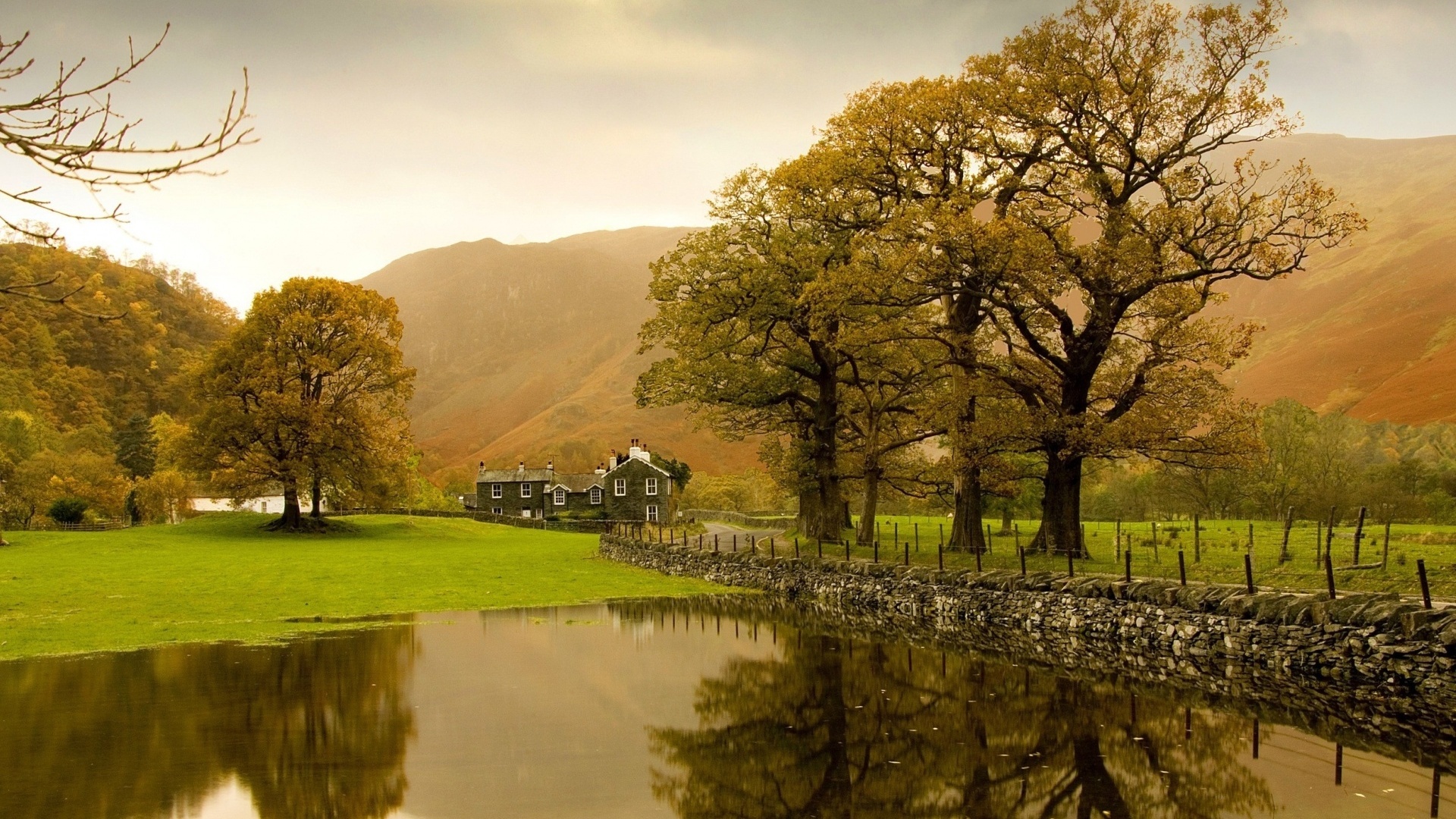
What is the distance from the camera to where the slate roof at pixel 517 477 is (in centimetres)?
10788

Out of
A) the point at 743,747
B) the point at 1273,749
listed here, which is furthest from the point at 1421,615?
the point at 743,747

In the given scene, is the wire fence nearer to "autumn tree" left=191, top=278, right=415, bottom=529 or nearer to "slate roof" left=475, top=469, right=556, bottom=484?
"autumn tree" left=191, top=278, right=415, bottom=529

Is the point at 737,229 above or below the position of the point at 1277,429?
above

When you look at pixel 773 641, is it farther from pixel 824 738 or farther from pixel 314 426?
pixel 314 426

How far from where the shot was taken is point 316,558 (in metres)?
50.1

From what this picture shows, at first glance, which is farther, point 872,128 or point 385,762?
point 872,128

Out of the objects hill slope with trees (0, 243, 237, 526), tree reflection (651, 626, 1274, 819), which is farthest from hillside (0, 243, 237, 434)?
tree reflection (651, 626, 1274, 819)

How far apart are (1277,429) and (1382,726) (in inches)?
2375

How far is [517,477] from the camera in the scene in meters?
109

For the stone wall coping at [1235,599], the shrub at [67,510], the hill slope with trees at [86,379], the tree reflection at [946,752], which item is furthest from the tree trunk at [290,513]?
the tree reflection at [946,752]

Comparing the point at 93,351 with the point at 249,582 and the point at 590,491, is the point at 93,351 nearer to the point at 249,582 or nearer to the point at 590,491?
the point at 590,491

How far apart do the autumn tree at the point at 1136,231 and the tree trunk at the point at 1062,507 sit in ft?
0.16

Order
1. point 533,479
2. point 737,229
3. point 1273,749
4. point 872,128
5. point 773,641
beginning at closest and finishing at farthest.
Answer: point 1273,749 → point 773,641 → point 872,128 → point 737,229 → point 533,479

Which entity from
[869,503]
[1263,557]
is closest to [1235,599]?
[1263,557]
